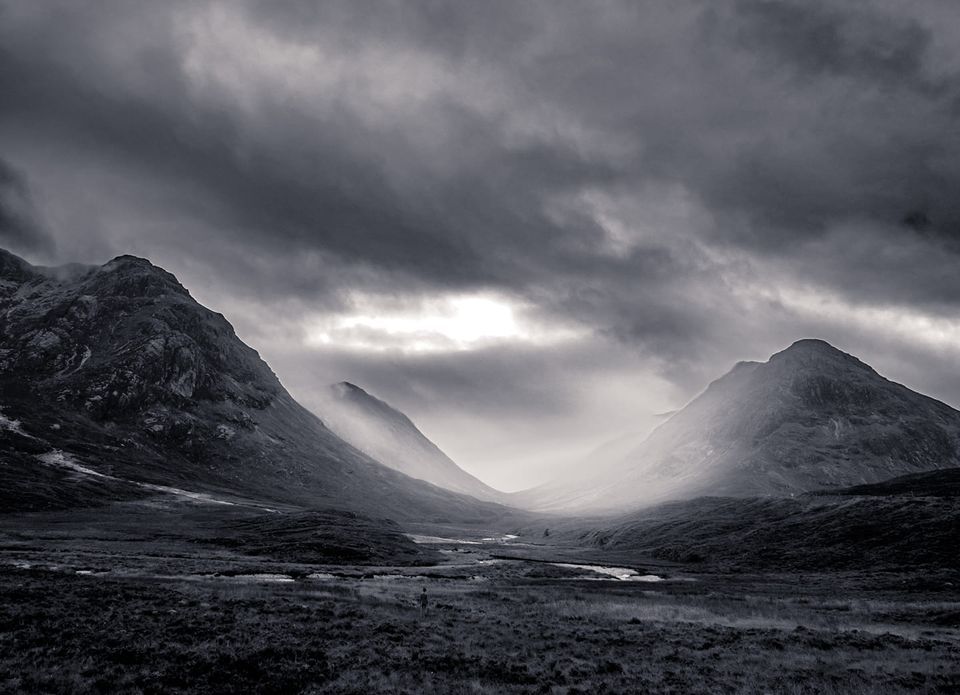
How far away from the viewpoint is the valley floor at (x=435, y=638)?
73.9ft

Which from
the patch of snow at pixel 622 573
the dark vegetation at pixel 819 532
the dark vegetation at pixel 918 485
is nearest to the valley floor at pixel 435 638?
the patch of snow at pixel 622 573

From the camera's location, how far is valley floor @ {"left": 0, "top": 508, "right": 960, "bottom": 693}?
22531 mm

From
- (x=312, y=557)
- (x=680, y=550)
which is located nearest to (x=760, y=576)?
(x=680, y=550)

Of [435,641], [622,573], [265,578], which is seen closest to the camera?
[435,641]

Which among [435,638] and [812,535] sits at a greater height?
[812,535]

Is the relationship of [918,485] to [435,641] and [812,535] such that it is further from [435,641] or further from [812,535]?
[435,641]

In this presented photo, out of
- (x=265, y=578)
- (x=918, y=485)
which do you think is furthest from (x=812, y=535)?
(x=265, y=578)

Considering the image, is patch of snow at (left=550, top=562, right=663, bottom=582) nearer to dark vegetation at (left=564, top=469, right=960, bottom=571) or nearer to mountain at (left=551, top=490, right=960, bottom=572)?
mountain at (left=551, top=490, right=960, bottom=572)

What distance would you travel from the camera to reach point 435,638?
31.5m

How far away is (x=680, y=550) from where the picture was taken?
126 metres

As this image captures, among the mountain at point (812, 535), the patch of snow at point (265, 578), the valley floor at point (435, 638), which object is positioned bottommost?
the patch of snow at point (265, 578)

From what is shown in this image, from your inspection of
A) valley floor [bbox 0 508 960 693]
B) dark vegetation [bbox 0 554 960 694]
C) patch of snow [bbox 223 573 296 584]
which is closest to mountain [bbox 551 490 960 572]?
valley floor [bbox 0 508 960 693]

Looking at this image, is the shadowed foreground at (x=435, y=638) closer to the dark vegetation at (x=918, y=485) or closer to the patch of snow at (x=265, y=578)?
the patch of snow at (x=265, y=578)

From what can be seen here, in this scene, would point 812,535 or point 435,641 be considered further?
point 812,535
